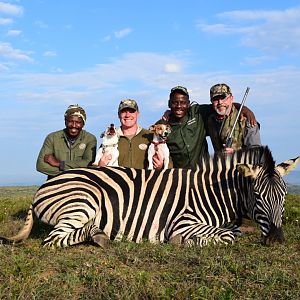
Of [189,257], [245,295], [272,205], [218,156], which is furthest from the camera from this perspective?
[218,156]

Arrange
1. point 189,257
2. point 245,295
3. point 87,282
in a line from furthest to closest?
point 189,257, point 87,282, point 245,295

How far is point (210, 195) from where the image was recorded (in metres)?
5.98

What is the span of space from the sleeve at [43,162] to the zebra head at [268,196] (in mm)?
3293

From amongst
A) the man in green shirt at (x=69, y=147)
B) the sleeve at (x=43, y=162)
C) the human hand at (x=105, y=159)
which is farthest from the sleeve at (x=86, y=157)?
the human hand at (x=105, y=159)

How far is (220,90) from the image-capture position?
741 cm

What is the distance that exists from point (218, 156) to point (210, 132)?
5.23 ft

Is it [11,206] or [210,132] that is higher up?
[210,132]

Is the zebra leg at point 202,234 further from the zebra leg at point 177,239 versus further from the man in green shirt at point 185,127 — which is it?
the man in green shirt at point 185,127

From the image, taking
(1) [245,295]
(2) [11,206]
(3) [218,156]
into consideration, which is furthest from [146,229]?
(2) [11,206]

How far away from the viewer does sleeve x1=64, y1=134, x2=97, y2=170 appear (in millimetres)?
7723

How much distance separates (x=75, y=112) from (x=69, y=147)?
611 millimetres

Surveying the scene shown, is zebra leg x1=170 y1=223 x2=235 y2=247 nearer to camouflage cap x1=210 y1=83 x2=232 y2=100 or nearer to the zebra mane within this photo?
the zebra mane

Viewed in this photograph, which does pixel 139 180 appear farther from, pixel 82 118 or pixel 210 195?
pixel 82 118

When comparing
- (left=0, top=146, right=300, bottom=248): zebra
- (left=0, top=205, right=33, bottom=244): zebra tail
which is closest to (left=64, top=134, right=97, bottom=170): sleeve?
(left=0, top=146, right=300, bottom=248): zebra
